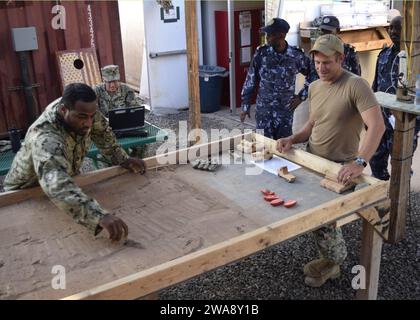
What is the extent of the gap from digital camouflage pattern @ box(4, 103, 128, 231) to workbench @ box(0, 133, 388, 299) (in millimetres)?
127

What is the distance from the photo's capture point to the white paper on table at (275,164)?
11.0 ft

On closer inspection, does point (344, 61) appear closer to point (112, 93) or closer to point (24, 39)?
point (112, 93)

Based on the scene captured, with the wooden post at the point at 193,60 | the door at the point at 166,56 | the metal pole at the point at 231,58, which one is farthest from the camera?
the door at the point at 166,56

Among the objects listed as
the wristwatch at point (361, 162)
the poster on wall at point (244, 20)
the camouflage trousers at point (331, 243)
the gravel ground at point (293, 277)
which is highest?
the poster on wall at point (244, 20)

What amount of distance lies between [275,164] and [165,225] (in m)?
1.13

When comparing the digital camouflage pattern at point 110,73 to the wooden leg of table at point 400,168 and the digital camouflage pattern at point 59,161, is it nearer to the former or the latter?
the digital camouflage pattern at point 59,161

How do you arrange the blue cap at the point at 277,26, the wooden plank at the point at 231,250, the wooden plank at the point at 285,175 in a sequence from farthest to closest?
the blue cap at the point at 277,26, the wooden plank at the point at 285,175, the wooden plank at the point at 231,250

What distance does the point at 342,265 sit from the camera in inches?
156

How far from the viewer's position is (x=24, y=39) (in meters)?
5.77

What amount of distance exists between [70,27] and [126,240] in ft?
15.2

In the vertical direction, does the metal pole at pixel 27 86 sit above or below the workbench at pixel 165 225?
above

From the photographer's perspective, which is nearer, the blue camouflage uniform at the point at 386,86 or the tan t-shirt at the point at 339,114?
the tan t-shirt at the point at 339,114

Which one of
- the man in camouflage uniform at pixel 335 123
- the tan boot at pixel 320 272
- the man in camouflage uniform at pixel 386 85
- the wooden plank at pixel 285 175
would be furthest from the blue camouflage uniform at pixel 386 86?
the wooden plank at pixel 285 175

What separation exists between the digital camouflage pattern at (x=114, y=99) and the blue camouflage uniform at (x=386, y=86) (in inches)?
108
